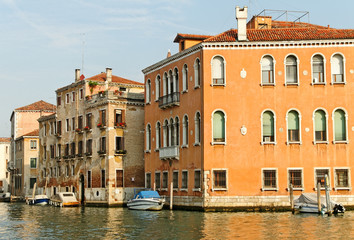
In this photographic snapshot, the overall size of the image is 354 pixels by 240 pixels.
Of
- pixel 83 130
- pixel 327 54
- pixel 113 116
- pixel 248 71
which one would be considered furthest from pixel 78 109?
pixel 327 54

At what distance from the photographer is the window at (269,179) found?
3142 cm

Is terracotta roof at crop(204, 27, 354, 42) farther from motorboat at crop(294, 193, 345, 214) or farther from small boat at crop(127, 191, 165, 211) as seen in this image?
small boat at crop(127, 191, 165, 211)

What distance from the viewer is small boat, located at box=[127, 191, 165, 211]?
111 ft

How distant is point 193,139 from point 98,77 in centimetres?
1669

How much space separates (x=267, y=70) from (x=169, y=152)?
781 cm

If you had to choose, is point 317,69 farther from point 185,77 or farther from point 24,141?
point 24,141

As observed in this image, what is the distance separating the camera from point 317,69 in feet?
105

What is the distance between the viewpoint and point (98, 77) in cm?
4775

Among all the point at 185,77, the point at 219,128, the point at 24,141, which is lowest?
the point at 219,128

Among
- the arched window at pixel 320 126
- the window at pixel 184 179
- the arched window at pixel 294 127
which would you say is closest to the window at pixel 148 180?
Result: the window at pixel 184 179

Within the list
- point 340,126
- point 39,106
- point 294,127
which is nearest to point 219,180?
point 294,127

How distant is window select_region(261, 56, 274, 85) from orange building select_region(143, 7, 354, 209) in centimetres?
5

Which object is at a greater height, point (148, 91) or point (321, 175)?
point (148, 91)

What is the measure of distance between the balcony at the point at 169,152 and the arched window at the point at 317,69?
29.0 ft
